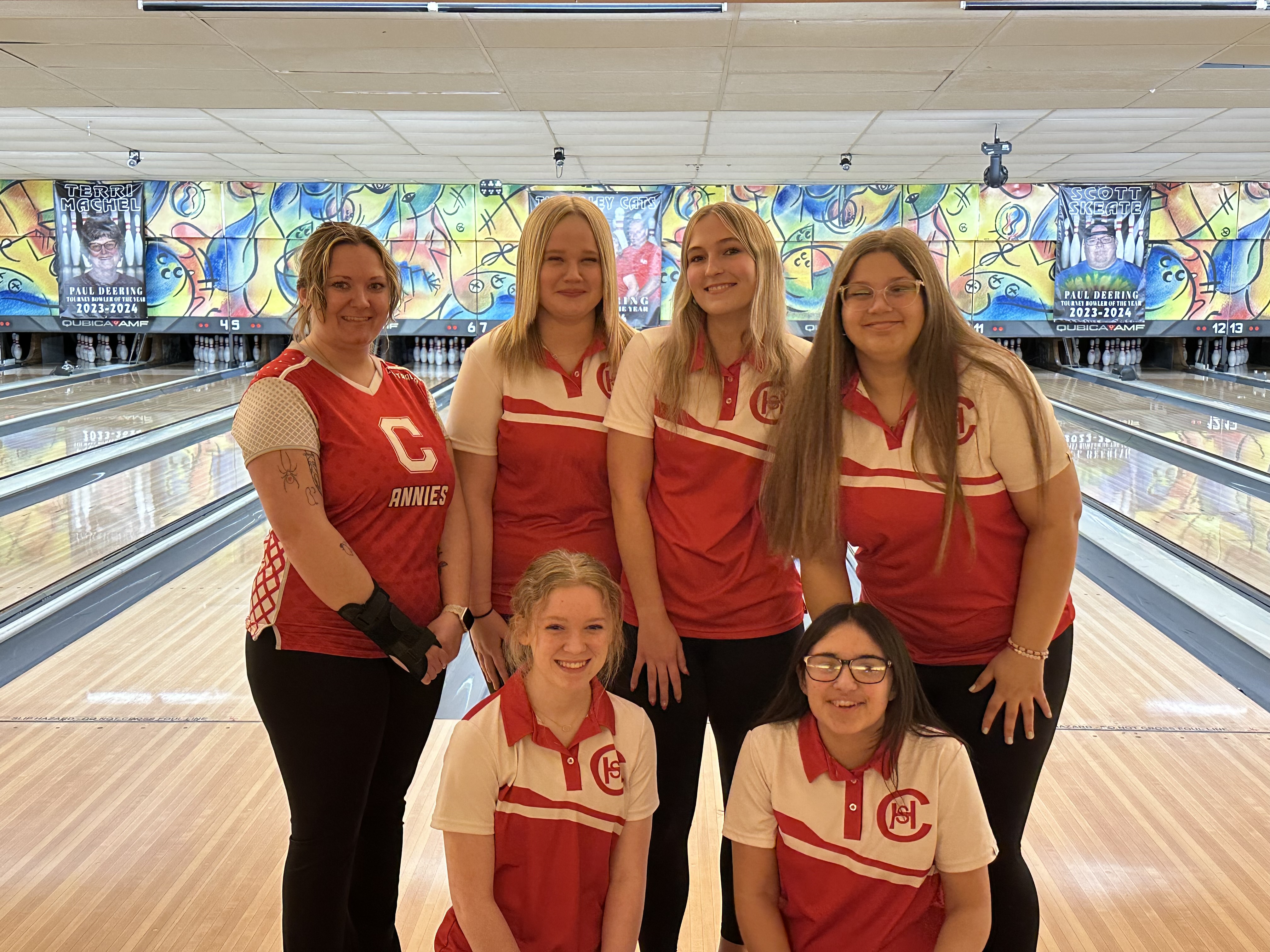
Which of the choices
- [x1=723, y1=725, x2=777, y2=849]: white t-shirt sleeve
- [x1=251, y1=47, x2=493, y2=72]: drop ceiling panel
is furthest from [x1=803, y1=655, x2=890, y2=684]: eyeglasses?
[x1=251, y1=47, x2=493, y2=72]: drop ceiling panel

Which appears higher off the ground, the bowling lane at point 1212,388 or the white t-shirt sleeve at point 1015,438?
the white t-shirt sleeve at point 1015,438

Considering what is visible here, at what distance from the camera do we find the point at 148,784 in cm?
208

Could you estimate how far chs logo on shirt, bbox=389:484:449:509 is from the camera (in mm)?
1333

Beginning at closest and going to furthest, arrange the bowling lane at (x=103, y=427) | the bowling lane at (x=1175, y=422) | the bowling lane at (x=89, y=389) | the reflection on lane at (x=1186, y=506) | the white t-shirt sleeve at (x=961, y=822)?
the white t-shirt sleeve at (x=961, y=822) → the reflection on lane at (x=1186, y=506) → the bowling lane at (x=103, y=427) → the bowling lane at (x=1175, y=422) → the bowling lane at (x=89, y=389)

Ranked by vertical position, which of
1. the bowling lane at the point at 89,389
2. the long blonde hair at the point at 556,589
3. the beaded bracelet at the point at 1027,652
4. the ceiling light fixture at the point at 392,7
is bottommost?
the bowling lane at the point at 89,389

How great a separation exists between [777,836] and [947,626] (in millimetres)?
326

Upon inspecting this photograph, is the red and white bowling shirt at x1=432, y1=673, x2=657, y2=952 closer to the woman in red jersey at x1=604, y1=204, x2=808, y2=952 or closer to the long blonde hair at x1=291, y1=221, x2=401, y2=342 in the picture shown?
the woman in red jersey at x1=604, y1=204, x2=808, y2=952

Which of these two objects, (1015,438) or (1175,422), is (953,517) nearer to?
(1015,438)

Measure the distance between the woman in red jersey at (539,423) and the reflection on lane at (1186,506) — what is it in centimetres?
218

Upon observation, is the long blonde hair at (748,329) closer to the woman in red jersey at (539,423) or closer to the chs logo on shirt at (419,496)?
the woman in red jersey at (539,423)

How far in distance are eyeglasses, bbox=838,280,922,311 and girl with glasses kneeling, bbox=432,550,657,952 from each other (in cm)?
45

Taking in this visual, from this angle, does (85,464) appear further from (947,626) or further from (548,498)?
(947,626)

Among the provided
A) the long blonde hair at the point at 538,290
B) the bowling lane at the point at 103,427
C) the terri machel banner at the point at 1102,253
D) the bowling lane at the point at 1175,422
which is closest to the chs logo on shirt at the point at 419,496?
the long blonde hair at the point at 538,290

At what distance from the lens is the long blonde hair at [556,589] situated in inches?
49.4
